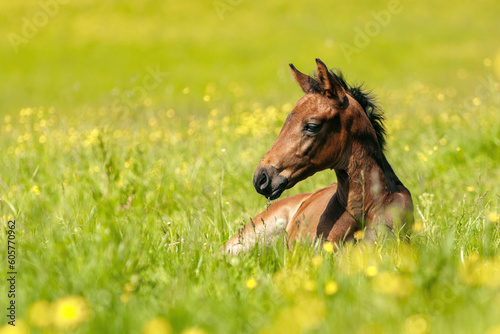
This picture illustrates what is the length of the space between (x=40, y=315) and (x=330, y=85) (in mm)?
→ 2441

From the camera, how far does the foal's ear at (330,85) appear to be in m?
3.80

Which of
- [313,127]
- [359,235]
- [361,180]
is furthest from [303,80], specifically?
[359,235]

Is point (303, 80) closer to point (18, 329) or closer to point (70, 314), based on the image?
point (70, 314)

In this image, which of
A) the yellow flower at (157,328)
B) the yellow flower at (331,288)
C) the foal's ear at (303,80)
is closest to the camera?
the yellow flower at (157,328)

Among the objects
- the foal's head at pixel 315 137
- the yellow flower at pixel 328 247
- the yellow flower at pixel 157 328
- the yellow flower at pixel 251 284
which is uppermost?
the foal's head at pixel 315 137

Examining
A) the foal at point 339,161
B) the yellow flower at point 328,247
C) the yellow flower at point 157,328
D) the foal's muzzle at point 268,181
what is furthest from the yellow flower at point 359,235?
the yellow flower at point 157,328

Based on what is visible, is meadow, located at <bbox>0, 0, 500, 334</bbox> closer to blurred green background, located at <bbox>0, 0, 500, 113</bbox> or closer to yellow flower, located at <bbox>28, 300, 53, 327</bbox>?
yellow flower, located at <bbox>28, 300, 53, 327</bbox>

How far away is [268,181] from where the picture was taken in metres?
3.71

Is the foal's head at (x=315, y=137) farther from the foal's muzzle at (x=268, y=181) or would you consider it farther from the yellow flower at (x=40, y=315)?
the yellow flower at (x=40, y=315)

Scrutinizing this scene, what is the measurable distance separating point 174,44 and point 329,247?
2665cm

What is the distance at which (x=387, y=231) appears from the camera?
12.2 feet

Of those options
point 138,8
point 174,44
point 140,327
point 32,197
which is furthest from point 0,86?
point 140,327

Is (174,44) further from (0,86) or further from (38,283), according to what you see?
(38,283)

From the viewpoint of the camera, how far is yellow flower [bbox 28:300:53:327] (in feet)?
7.26
